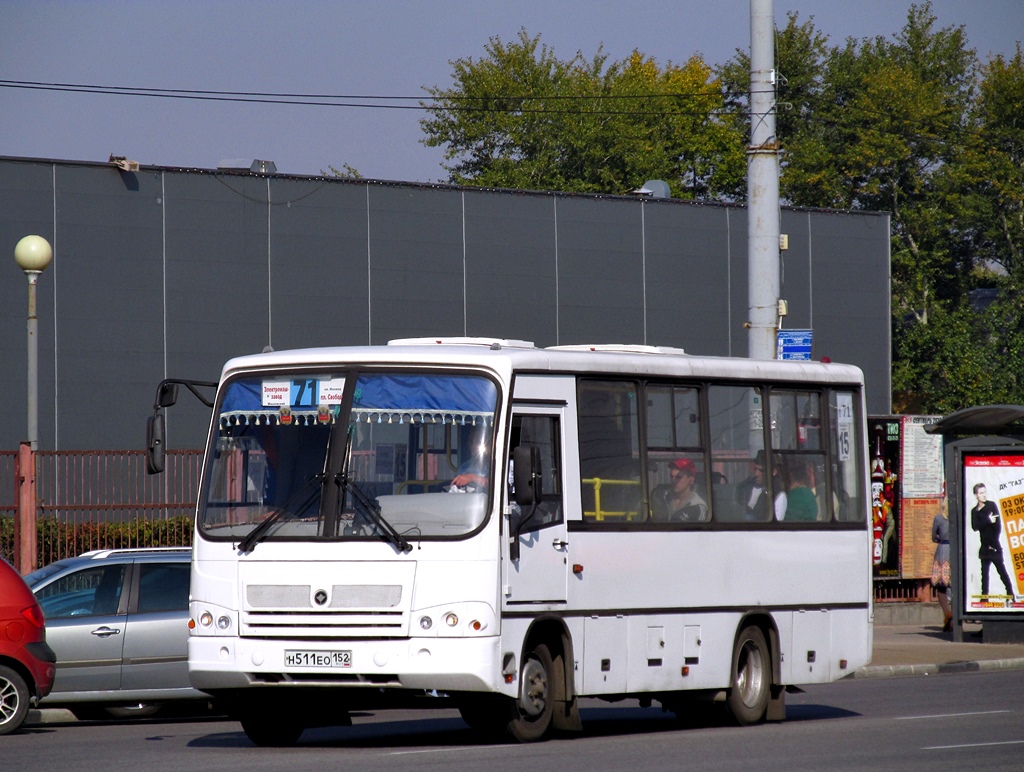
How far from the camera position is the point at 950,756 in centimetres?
1120

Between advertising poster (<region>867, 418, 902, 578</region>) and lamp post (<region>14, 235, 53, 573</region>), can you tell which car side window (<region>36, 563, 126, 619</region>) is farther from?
advertising poster (<region>867, 418, 902, 578</region>)

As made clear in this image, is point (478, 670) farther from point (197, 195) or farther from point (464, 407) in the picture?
point (197, 195)

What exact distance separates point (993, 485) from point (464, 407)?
1402 cm

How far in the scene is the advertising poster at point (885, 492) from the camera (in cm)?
2686

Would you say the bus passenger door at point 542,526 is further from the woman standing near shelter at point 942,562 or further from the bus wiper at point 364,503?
the woman standing near shelter at point 942,562

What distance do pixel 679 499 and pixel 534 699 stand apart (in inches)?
85.9

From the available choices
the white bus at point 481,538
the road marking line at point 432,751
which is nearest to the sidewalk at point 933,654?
the white bus at point 481,538

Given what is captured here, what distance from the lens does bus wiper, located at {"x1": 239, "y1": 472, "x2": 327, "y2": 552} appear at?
11719 millimetres

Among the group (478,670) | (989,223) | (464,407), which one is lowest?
(478,670)

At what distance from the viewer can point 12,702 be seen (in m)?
13.7

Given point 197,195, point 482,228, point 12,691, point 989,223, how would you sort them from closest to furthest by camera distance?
point 12,691 < point 197,195 < point 482,228 < point 989,223

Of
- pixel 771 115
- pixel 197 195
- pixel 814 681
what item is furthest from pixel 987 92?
pixel 814 681

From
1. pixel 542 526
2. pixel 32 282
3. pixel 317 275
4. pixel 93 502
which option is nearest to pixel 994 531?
pixel 93 502

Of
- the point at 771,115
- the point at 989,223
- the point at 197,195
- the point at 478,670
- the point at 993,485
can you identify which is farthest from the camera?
the point at 989,223
